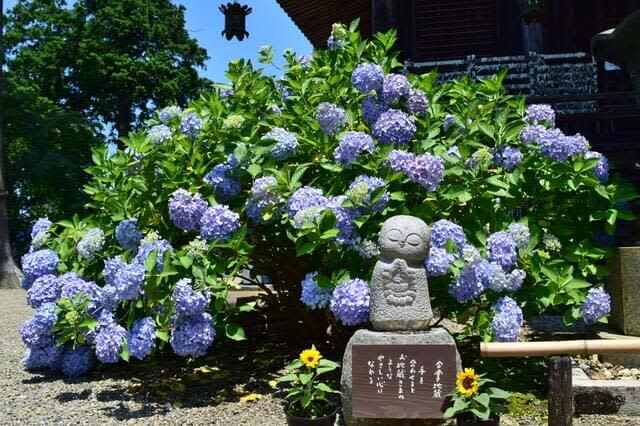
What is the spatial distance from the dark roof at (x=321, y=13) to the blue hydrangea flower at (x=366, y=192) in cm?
735

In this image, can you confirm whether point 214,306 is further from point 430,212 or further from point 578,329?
point 578,329

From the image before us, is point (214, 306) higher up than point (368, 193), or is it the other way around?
point (368, 193)

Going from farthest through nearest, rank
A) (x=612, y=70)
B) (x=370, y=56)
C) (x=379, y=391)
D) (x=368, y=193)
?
(x=612, y=70), (x=370, y=56), (x=368, y=193), (x=379, y=391)

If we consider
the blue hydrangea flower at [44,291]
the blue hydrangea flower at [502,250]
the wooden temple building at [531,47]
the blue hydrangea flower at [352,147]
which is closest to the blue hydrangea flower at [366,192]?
the blue hydrangea flower at [352,147]

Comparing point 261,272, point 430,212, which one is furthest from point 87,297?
point 430,212

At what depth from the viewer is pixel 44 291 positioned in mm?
4703

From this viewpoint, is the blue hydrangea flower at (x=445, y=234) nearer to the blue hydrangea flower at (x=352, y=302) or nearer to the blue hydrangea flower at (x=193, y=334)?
the blue hydrangea flower at (x=352, y=302)

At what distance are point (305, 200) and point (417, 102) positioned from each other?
1.26 meters

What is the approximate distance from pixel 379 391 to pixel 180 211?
1.70 meters

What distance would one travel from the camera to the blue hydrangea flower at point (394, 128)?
4.12 meters

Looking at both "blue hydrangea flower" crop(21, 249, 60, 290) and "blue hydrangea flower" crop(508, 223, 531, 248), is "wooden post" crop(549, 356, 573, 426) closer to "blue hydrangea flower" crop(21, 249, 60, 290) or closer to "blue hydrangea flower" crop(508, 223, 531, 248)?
"blue hydrangea flower" crop(508, 223, 531, 248)

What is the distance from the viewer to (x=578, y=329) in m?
5.84

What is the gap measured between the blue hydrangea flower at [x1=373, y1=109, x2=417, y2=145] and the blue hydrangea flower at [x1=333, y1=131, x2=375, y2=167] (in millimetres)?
151

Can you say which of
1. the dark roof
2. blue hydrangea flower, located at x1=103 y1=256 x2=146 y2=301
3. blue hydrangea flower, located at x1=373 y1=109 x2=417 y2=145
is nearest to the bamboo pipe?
blue hydrangea flower, located at x1=373 y1=109 x2=417 y2=145
